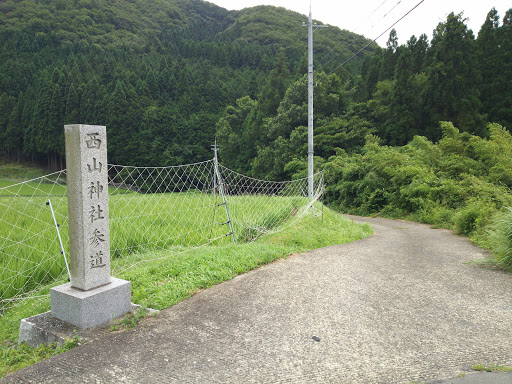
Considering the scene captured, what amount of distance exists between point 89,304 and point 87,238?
530 millimetres

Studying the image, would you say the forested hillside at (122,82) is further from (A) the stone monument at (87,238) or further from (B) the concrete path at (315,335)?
(A) the stone monument at (87,238)

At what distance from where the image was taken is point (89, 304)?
9.85ft

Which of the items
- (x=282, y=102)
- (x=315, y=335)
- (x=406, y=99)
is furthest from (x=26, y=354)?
(x=282, y=102)

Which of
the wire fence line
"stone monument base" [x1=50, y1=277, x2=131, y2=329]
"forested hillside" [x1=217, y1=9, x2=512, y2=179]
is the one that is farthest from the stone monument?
"forested hillside" [x1=217, y1=9, x2=512, y2=179]

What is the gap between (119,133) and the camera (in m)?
37.4

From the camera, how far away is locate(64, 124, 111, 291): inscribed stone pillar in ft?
9.98

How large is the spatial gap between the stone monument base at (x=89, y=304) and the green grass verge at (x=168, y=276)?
9.9 inches

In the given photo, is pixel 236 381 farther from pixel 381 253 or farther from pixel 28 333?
pixel 381 253

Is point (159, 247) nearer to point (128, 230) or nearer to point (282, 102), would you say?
point (128, 230)

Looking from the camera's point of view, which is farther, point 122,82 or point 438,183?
point 122,82

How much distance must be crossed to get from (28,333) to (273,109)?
93.9ft

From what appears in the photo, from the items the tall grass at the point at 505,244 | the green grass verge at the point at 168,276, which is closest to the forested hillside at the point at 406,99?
the tall grass at the point at 505,244

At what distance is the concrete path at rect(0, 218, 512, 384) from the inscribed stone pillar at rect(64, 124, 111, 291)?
1.91 feet

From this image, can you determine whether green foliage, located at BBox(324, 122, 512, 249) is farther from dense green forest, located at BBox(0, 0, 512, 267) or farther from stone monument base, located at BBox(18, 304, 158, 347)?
stone monument base, located at BBox(18, 304, 158, 347)
